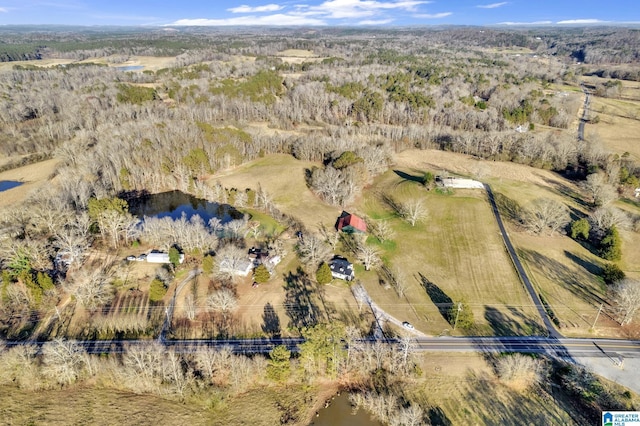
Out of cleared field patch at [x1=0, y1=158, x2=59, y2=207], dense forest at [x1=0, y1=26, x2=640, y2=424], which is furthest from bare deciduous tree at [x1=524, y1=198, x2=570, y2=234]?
cleared field patch at [x1=0, y1=158, x2=59, y2=207]

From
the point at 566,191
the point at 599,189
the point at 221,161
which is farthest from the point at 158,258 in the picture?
the point at 566,191

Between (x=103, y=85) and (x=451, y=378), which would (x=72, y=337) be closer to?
(x=451, y=378)

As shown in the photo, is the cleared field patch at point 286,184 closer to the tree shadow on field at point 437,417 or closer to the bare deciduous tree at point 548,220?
the bare deciduous tree at point 548,220

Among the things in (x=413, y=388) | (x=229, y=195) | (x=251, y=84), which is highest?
(x=251, y=84)

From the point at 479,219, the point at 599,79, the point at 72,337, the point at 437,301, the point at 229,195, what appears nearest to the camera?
the point at 72,337

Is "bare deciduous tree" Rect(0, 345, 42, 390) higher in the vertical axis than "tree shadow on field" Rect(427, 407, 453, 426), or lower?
higher

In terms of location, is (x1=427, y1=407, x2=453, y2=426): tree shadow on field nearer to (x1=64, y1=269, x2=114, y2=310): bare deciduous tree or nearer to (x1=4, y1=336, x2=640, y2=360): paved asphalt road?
(x1=4, y1=336, x2=640, y2=360): paved asphalt road

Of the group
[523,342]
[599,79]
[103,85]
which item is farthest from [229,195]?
[599,79]
